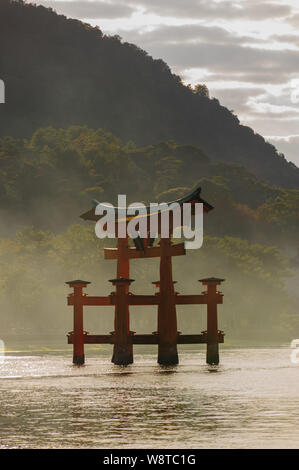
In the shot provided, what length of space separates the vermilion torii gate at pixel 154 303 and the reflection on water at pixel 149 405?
1084 millimetres

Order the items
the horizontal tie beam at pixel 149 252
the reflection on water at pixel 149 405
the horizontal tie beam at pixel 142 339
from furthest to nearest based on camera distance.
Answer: the horizontal tie beam at pixel 142 339
the horizontal tie beam at pixel 149 252
the reflection on water at pixel 149 405

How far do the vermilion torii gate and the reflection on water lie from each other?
3.56ft

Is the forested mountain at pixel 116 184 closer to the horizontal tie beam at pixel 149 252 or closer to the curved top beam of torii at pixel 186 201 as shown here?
the horizontal tie beam at pixel 149 252

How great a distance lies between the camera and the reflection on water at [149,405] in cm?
2106

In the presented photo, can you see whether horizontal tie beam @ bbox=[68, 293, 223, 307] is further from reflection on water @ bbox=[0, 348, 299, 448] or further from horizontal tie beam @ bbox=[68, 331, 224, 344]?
reflection on water @ bbox=[0, 348, 299, 448]

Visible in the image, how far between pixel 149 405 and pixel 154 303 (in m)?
11.4

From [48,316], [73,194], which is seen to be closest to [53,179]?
[73,194]

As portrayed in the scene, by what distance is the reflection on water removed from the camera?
2106cm

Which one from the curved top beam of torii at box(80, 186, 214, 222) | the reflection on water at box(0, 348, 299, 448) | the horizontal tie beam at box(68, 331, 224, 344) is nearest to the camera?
the reflection on water at box(0, 348, 299, 448)

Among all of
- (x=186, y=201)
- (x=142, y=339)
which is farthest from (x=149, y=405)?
(x=186, y=201)

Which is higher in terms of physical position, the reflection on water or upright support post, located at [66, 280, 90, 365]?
upright support post, located at [66, 280, 90, 365]

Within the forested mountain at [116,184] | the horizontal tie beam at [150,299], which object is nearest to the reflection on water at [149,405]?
the horizontal tie beam at [150,299]

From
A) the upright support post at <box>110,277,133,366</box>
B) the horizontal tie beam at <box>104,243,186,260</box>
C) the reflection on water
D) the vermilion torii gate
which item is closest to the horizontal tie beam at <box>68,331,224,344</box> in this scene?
the vermilion torii gate

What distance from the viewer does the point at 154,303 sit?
3903 centimetres
